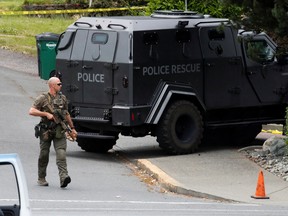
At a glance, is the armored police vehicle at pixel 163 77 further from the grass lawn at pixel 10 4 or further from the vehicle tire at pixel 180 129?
the grass lawn at pixel 10 4

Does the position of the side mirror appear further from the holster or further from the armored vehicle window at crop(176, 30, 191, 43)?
the holster

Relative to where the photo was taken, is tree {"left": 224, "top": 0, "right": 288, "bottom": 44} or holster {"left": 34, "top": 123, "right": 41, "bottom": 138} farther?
holster {"left": 34, "top": 123, "right": 41, "bottom": 138}

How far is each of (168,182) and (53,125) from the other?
2.09 m

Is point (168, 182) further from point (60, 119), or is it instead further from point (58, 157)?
Answer: point (60, 119)

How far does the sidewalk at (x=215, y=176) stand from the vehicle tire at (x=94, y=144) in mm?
1490

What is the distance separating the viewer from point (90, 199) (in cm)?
1539

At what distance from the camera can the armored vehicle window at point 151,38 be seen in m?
18.8

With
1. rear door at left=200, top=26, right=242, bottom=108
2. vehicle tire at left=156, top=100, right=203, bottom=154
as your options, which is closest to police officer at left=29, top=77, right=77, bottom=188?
vehicle tire at left=156, top=100, right=203, bottom=154

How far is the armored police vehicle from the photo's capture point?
1870 centimetres

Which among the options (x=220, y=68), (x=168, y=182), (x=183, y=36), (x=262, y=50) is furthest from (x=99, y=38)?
(x=168, y=182)

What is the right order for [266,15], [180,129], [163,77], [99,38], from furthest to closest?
[180,129] < [99,38] < [163,77] < [266,15]

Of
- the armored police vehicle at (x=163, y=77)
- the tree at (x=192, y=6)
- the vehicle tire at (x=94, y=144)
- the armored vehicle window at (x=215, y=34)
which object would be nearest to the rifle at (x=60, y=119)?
the armored police vehicle at (x=163, y=77)

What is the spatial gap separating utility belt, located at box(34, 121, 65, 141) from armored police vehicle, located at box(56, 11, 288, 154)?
268 centimetres

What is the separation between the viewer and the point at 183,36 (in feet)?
63.6
